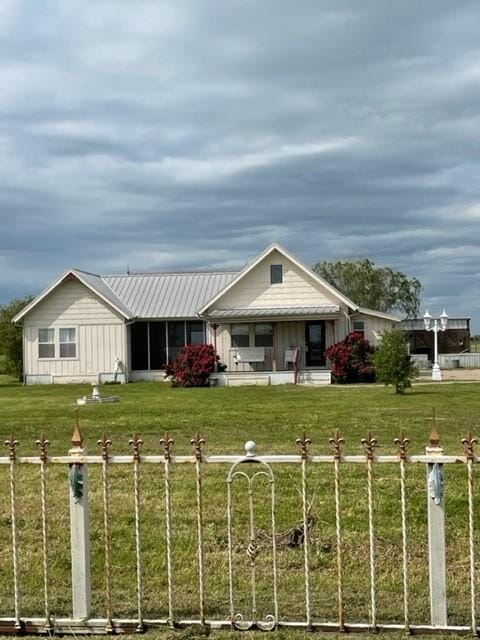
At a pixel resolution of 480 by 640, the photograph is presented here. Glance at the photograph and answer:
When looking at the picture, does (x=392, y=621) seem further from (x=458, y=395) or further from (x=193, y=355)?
(x=193, y=355)

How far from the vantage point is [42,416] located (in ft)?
60.0

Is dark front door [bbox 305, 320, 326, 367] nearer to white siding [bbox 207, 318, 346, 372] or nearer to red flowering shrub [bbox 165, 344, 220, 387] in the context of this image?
white siding [bbox 207, 318, 346, 372]

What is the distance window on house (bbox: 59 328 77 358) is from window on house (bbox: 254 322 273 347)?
8.22 m

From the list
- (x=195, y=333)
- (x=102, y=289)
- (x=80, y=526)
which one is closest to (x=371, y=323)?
(x=195, y=333)

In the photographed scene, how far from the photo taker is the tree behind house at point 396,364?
23562 millimetres

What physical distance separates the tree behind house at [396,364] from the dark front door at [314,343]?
11.5 metres

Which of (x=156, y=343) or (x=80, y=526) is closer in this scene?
(x=80, y=526)

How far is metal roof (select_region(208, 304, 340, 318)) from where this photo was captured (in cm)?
3378

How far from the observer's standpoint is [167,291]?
128 ft

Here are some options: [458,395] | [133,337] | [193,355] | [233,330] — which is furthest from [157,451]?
[133,337]

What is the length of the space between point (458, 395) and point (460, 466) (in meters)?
12.9

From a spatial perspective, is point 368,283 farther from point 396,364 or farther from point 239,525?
point 239,525

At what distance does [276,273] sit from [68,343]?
9.88m

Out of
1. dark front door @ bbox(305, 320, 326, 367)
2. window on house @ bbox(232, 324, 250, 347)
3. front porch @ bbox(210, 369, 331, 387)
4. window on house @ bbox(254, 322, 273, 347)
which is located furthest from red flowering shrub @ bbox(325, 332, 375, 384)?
window on house @ bbox(232, 324, 250, 347)
